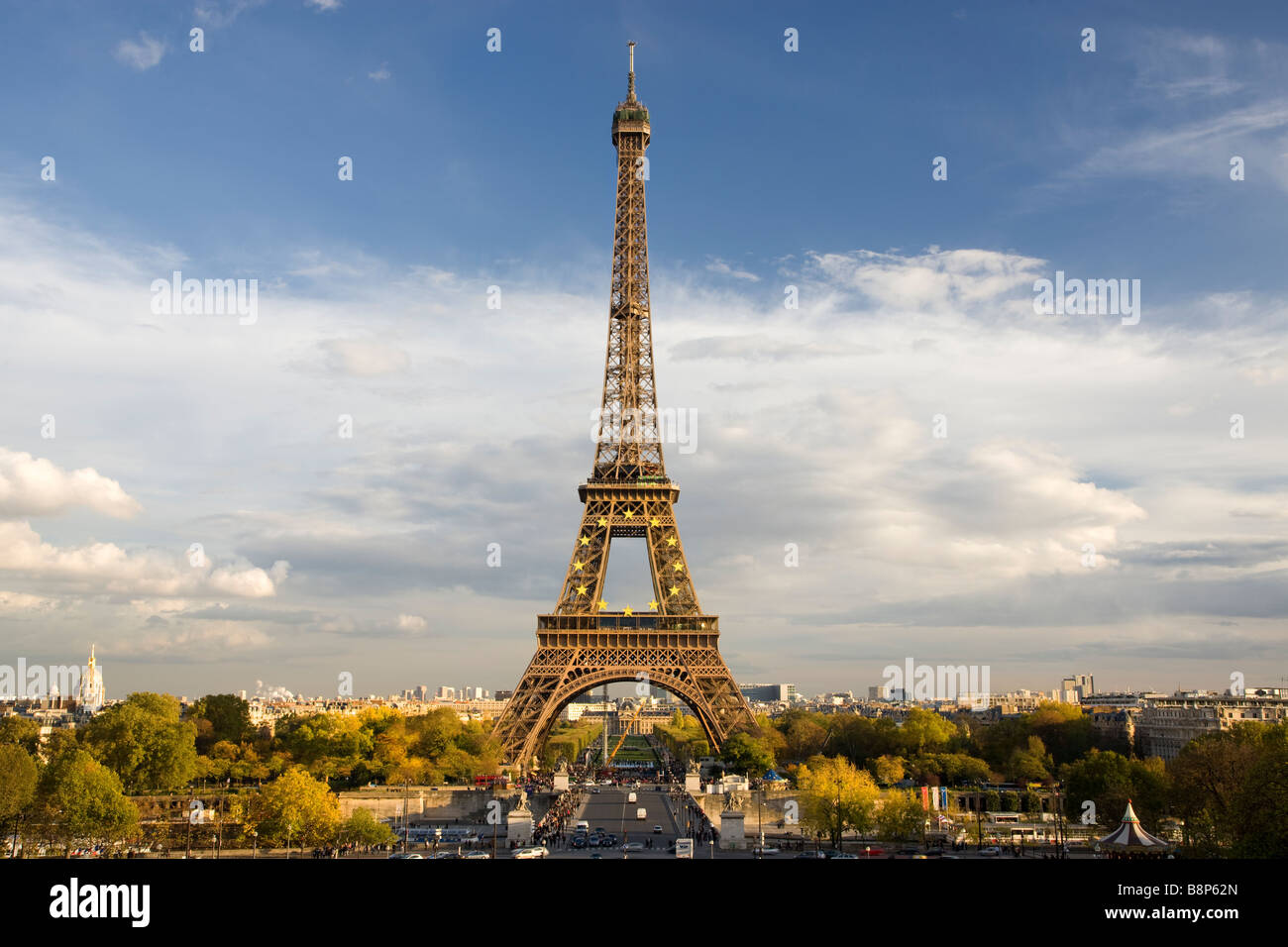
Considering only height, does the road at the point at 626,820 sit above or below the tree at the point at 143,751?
below

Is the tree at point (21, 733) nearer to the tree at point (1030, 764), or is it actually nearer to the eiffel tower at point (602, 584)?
the eiffel tower at point (602, 584)

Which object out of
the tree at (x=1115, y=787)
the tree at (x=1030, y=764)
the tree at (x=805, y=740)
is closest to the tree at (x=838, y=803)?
the tree at (x=1115, y=787)

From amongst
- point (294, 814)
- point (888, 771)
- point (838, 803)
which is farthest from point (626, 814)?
point (294, 814)

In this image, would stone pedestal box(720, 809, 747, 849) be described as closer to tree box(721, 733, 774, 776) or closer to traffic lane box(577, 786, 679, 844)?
traffic lane box(577, 786, 679, 844)

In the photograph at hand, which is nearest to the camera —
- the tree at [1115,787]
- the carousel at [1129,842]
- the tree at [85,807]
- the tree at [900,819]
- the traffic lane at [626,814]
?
the carousel at [1129,842]

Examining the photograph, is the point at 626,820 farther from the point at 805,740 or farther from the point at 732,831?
the point at 805,740

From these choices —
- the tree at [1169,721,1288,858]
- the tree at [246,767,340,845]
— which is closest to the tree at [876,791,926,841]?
the tree at [1169,721,1288,858]
